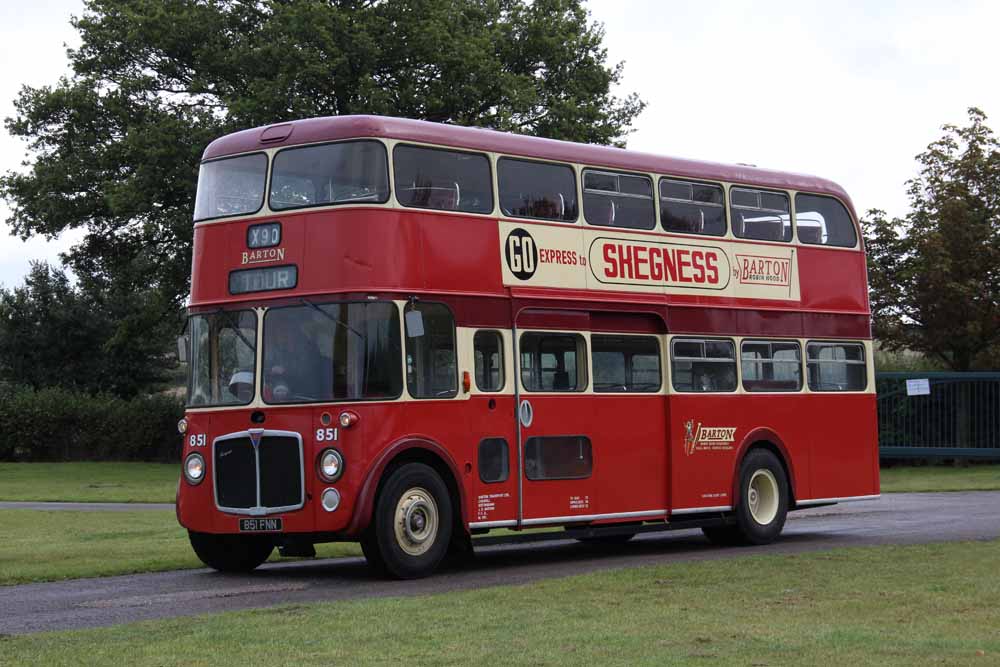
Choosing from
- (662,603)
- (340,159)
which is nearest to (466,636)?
(662,603)

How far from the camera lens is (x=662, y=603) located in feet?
41.8

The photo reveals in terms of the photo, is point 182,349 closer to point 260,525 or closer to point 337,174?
point 260,525

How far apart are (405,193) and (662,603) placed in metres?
5.40

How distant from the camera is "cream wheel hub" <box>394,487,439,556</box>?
51.2 ft

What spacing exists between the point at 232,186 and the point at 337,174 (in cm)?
139

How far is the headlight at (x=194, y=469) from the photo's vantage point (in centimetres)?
1628

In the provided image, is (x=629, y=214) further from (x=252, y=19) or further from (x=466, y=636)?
(x=252, y=19)

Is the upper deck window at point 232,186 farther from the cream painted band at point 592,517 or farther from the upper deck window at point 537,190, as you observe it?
the cream painted band at point 592,517

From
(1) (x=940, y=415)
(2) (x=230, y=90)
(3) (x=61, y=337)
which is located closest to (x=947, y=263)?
(1) (x=940, y=415)

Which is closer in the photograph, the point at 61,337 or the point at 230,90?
the point at 230,90

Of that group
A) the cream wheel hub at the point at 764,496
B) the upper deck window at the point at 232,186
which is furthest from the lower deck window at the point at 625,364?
the upper deck window at the point at 232,186

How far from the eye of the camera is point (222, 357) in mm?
16391

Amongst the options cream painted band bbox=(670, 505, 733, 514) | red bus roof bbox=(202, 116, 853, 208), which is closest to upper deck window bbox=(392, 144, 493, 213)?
red bus roof bbox=(202, 116, 853, 208)

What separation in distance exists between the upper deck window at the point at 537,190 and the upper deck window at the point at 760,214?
3.15m
